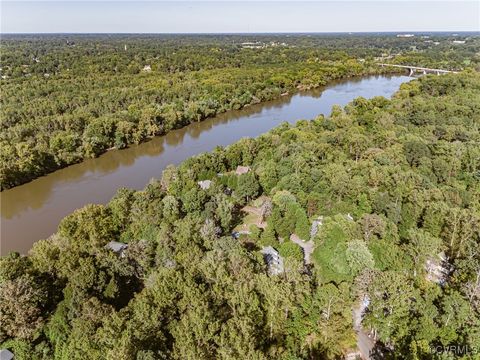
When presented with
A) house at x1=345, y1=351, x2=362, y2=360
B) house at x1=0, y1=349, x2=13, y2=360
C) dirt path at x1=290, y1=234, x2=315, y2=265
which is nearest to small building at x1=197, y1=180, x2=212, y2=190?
dirt path at x1=290, y1=234, x2=315, y2=265

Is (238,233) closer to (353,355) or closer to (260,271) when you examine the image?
(260,271)

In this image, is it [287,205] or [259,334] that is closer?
[259,334]

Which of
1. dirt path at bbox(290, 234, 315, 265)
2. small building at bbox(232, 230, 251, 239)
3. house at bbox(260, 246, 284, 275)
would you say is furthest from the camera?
small building at bbox(232, 230, 251, 239)

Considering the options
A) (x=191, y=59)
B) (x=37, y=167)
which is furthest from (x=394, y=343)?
(x=191, y=59)

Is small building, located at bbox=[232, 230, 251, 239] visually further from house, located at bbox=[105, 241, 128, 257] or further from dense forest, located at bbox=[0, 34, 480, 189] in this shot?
dense forest, located at bbox=[0, 34, 480, 189]

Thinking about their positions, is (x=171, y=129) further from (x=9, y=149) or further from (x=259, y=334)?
(x=259, y=334)

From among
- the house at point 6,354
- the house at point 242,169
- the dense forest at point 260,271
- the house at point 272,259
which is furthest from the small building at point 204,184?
the house at point 6,354

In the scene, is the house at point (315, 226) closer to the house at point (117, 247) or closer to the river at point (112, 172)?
the house at point (117, 247)

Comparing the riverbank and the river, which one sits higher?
the riverbank
